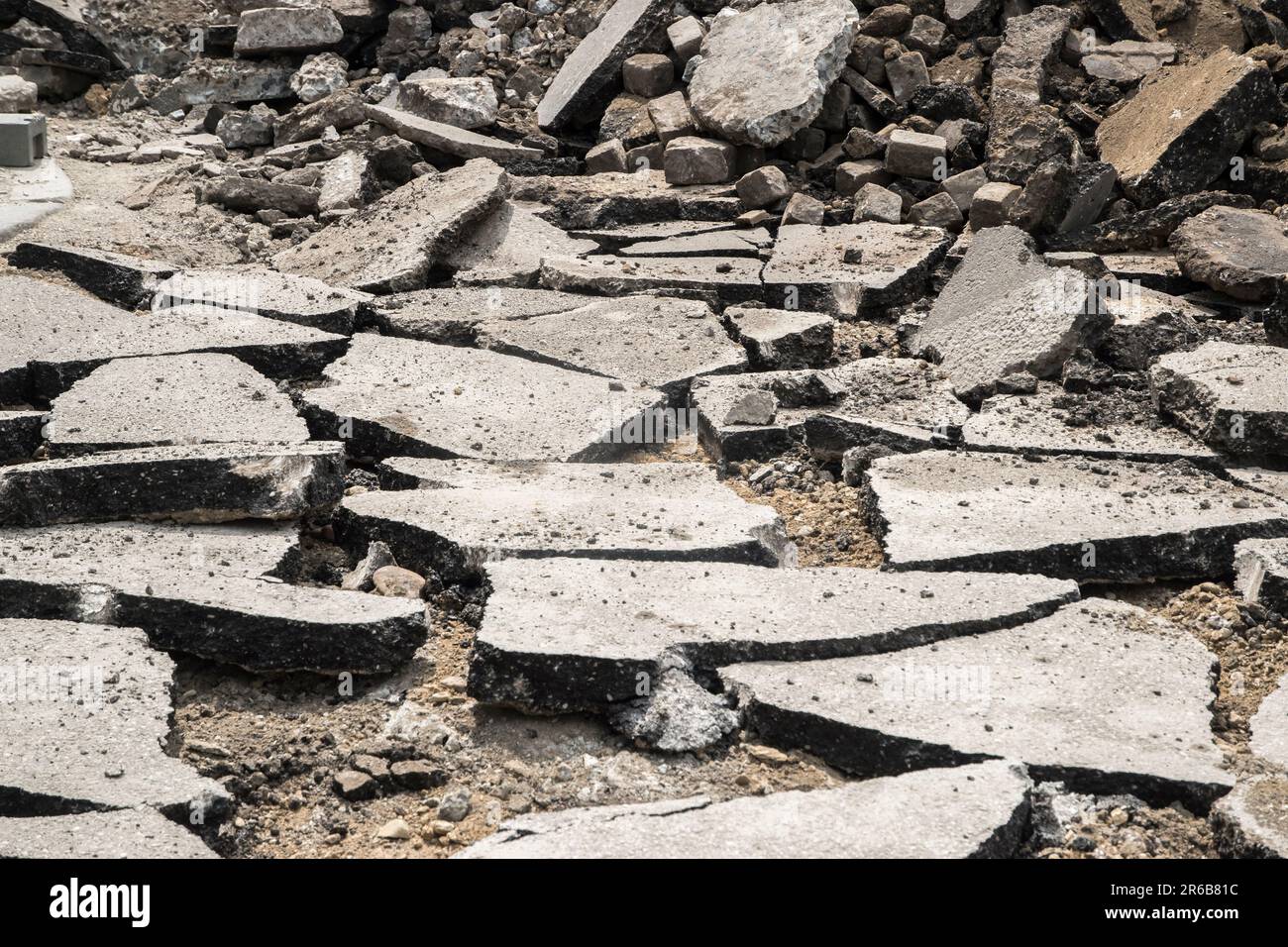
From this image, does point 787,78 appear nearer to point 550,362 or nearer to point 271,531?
point 550,362

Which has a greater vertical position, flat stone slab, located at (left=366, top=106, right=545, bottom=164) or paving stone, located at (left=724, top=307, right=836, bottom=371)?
flat stone slab, located at (left=366, top=106, right=545, bottom=164)

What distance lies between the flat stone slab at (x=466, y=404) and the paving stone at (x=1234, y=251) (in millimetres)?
2617

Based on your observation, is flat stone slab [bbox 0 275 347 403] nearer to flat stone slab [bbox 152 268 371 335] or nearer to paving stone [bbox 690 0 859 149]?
flat stone slab [bbox 152 268 371 335]

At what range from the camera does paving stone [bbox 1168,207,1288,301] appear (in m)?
5.61

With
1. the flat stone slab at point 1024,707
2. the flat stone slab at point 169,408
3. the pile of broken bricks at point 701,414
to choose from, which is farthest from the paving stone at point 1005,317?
the flat stone slab at point 169,408

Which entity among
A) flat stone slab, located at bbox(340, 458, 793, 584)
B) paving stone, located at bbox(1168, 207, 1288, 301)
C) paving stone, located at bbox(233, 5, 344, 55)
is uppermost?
paving stone, located at bbox(233, 5, 344, 55)

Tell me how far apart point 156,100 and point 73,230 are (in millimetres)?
3366

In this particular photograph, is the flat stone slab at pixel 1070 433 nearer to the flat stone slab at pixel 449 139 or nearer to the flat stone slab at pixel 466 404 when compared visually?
the flat stone slab at pixel 466 404

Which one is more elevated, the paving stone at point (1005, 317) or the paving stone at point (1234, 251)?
the paving stone at point (1234, 251)

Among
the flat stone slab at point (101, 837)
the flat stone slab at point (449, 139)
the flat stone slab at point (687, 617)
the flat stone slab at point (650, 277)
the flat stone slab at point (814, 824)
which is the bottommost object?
the flat stone slab at point (101, 837)

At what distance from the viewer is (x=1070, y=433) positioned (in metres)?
4.47

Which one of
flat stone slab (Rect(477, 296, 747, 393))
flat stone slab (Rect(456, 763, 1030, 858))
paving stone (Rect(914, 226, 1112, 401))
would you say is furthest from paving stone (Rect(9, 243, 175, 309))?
flat stone slab (Rect(456, 763, 1030, 858))

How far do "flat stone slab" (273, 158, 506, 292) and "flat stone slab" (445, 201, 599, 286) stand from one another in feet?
0.28

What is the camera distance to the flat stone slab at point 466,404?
14.4 feet
